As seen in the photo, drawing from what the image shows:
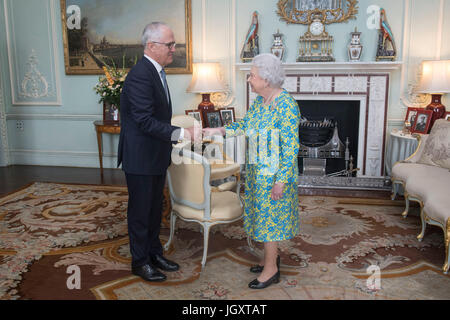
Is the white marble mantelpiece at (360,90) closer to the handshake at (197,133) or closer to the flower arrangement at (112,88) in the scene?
the flower arrangement at (112,88)

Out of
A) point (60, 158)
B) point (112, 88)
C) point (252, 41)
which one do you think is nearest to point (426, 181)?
point (252, 41)

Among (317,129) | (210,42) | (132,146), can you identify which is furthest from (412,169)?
(210,42)

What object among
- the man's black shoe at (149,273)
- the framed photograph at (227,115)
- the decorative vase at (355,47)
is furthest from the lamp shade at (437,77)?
the man's black shoe at (149,273)

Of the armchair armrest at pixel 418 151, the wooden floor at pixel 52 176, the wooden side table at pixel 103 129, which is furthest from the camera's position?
the wooden side table at pixel 103 129

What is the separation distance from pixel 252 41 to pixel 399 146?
2282 millimetres

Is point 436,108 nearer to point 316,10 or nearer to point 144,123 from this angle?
point 316,10

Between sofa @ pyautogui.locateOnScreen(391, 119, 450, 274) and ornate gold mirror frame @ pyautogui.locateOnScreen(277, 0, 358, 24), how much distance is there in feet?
6.22

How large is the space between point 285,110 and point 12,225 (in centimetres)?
294

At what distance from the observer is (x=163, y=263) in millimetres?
2908

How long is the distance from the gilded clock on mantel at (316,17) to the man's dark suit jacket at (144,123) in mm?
3174

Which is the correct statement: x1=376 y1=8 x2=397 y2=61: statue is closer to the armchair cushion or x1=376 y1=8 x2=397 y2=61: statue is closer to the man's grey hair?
the armchair cushion

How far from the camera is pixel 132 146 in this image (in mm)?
2523

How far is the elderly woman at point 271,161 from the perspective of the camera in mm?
2389

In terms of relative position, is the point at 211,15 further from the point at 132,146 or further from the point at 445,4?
the point at 132,146
